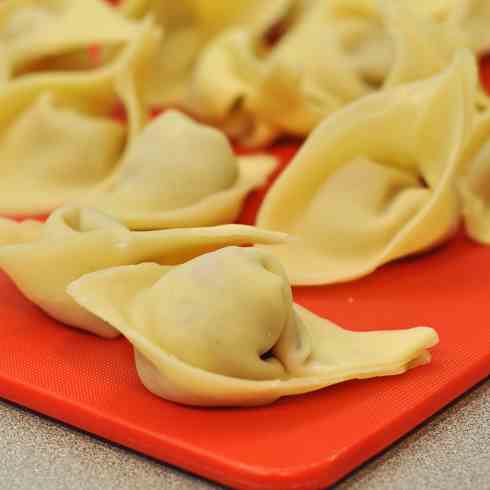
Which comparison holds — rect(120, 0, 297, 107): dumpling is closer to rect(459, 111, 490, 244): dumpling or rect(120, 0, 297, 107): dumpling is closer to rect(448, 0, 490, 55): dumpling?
rect(448, 0, 490, 55): dumpling

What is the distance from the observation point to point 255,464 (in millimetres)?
1021

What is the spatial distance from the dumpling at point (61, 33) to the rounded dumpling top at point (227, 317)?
983 millimetres

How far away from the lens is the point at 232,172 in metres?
1.74

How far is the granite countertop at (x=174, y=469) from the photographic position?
1057 mm

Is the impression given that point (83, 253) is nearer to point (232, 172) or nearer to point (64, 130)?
point (232, 172)

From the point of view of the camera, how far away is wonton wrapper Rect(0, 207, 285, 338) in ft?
4.26

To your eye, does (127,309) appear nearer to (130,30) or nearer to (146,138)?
(146,138)

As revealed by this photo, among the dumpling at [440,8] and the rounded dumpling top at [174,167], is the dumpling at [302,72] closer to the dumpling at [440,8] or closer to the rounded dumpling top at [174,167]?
the dumpling at [440,8]

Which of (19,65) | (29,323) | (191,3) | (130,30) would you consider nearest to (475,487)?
(29,323)

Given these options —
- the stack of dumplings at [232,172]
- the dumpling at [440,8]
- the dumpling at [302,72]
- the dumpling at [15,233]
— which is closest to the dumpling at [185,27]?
the stack of dumplings at [232,172]

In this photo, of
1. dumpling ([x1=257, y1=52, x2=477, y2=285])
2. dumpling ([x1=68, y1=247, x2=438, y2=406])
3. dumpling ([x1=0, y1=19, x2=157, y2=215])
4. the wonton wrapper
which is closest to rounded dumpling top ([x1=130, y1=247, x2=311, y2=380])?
dumpling ([x1=68, y1=247, x2=438, y2=406])

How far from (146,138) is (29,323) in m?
0.46

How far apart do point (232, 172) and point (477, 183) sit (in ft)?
1.23

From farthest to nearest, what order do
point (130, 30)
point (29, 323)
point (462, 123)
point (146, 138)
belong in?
1. point (130, 30)
2. point (146, 138)
3. point (462, 123)
4. point (29, 323)
